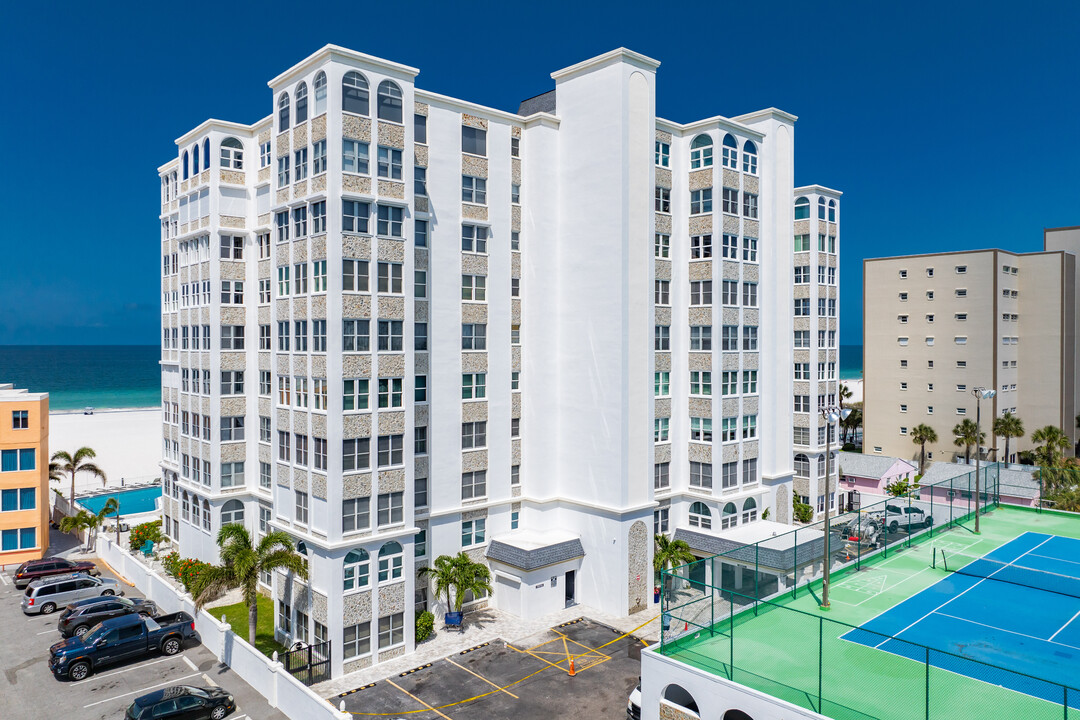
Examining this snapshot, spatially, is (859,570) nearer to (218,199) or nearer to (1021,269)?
(218,199)

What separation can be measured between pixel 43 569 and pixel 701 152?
4247cm

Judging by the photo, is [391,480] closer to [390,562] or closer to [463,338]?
[390,562]

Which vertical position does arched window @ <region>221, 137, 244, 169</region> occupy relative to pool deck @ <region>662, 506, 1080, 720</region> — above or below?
above

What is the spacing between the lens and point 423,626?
106 feet

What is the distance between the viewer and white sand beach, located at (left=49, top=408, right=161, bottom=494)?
72.0m

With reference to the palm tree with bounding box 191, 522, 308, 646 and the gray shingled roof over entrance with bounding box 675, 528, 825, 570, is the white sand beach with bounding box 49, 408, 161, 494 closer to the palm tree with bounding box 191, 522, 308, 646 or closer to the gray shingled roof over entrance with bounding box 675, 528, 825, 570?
the palm tree with bounding box 191, 522, 308, 646

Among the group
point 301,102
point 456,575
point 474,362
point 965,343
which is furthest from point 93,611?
point 965,343

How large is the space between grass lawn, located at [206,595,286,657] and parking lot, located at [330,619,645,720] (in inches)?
263

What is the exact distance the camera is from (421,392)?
111 ft

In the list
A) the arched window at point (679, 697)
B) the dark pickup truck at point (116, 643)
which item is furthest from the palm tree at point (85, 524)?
the arched window at point (679, 697)

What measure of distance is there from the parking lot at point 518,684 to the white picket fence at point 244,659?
2062mm

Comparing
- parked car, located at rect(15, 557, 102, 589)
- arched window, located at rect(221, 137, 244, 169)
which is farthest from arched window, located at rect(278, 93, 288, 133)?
parked car, located at rect(15, 557, 102, 589)

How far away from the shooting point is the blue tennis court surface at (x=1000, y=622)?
67.6ft

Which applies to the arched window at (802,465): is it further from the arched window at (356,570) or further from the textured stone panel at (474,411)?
the arched window at (356,570)
